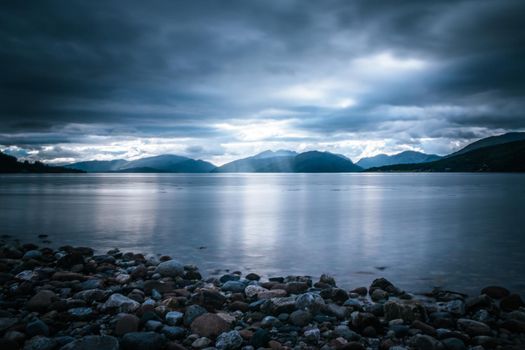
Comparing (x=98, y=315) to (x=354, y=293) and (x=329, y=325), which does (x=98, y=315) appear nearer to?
(x=329, y=325)

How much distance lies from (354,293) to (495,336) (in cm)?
516

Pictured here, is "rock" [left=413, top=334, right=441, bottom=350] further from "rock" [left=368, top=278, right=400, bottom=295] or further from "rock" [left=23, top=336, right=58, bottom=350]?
"rock" [left=23, top=336, right=58, bottom=350]

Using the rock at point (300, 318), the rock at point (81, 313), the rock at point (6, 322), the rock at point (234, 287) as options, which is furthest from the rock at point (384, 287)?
the rock at point (6, 322)

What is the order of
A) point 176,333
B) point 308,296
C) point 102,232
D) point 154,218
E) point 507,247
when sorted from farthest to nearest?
point 154,218
point 102,232
point 507,247
point 308,296
point 176,333

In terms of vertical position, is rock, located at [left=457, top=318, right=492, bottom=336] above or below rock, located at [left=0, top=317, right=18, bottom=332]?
below

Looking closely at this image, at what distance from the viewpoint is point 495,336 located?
1078 centimetres

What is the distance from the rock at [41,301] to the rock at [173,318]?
4.15 metres

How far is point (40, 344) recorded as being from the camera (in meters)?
9.31

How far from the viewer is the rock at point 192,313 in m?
11.1

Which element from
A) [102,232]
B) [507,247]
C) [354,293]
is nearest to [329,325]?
[354,293]

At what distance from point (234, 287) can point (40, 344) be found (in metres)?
7.05

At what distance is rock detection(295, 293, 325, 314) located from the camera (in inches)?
484

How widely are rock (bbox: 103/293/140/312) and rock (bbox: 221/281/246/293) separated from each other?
11.8 ft

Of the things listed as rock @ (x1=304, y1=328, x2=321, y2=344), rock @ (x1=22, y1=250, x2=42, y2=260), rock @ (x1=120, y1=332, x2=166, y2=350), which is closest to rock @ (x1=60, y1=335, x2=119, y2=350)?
rock @ (x1=120, y1=332, x2=166, y2=350)
